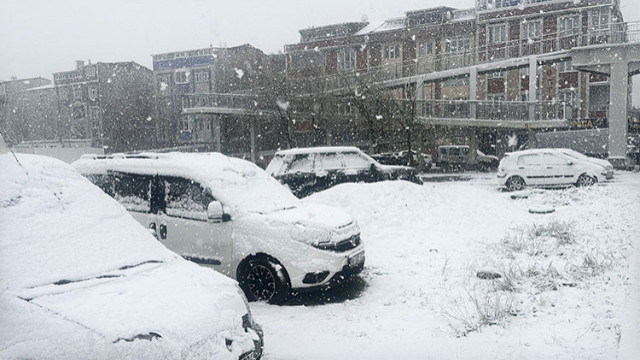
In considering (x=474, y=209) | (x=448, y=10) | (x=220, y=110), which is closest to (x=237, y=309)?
(x=474, y=209)

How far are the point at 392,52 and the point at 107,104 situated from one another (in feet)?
45.9

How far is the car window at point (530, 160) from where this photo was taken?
53.8ft

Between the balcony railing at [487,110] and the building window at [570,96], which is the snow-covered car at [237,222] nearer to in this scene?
the balcony railing at [487,110]

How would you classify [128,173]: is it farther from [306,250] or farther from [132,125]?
[132,125]

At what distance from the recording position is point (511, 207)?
12477mm

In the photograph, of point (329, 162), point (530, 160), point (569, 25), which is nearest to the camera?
point (329, 162)

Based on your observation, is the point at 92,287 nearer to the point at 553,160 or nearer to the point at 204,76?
the point at 553,160

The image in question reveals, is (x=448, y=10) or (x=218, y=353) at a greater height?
(x=448, y=10)

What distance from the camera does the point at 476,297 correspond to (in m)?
5.59

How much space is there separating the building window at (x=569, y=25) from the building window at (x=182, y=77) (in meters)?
20.8

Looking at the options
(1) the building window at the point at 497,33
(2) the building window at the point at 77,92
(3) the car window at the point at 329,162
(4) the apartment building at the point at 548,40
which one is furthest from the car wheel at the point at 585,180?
(2) the building window at the point at 77,92

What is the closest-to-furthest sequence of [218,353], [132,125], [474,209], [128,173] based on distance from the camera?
[218,353] < [128,173] < [474,209] < [132,125]

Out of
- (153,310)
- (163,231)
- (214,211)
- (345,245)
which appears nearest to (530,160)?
(345,245)

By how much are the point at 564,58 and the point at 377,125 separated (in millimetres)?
10245
